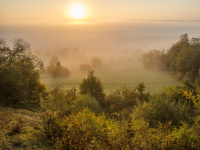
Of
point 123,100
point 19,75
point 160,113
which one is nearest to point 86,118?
point 160,113

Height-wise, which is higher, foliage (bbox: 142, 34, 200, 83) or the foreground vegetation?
foliage (bbox: 142, 34, 200, 83)

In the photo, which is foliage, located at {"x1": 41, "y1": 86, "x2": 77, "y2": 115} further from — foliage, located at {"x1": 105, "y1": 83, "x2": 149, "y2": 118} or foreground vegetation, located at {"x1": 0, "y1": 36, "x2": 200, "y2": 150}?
foliage, located at {"x1": 105, "y1": 83, "x2": 149, "y2": 118}

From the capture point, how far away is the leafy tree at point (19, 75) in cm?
2178

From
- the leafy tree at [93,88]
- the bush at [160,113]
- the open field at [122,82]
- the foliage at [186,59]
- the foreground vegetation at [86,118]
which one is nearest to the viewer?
the foreground vegetation at [86,118]

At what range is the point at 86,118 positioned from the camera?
45.1 ft

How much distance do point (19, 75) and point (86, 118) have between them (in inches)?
597

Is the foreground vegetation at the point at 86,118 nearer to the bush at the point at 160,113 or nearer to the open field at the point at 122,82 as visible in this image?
the bush at the point at 160,113

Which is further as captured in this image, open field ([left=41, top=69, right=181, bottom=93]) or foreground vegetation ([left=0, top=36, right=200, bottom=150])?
open field ([left=41, top=69, right=181, bottom=93])

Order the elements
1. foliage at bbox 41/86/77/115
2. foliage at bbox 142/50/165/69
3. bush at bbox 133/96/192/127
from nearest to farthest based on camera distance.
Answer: foliage at bbox 41/86/77/115 < bush at bbox 133/96/192/127 < foliage at bbox 142/50/165/69

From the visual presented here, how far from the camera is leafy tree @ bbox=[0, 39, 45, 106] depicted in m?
21.8

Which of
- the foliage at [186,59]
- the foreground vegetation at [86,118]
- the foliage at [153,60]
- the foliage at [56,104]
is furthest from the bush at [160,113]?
the foliage at [153,60]

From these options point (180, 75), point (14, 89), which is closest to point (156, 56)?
point (180, 75)

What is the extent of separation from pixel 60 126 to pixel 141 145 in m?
5.43

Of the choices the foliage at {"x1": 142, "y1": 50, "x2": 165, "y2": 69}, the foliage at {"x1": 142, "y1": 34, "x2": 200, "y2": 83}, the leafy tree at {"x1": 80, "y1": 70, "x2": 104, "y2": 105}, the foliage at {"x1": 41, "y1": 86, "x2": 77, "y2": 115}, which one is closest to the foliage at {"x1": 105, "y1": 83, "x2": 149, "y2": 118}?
the leafy tree at {"x1": 80, "y1": 70, "x2": 104, "y2": 105}
